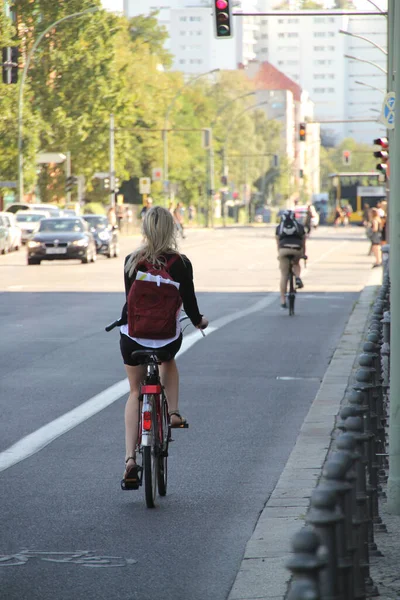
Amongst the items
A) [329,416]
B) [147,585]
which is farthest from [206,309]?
[147,585]

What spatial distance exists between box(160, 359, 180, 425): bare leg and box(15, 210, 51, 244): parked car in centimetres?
4963

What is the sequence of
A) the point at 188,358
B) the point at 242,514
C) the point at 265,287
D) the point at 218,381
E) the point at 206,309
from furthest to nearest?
the point at 265,287, the point at 206,309, the point at 188,358, the point at 218,381, the point at 242,514

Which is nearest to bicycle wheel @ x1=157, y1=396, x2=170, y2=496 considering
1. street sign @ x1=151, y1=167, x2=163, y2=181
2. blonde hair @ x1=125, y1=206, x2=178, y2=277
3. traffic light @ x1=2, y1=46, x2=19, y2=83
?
blonde hair @ x1=125, y1=206, x2=178, y2=277

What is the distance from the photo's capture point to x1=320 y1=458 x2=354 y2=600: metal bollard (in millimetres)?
3967

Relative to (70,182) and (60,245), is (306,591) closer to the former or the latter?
(60,245)

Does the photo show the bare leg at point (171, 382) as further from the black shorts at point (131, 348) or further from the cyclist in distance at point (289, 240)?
the cyclist in distance at point (289, 240)

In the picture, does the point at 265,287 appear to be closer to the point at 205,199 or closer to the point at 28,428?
the point at 28,428

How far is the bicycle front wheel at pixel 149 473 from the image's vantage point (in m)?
7.09

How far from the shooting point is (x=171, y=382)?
7758 millimetres

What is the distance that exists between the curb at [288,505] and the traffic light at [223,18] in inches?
582

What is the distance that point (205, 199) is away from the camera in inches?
4488

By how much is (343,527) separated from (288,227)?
59.2 feet

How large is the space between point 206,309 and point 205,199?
91749mm

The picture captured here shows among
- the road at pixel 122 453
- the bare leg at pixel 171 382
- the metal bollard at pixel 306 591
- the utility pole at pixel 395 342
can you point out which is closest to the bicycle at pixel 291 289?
the road at pixel 122 453
